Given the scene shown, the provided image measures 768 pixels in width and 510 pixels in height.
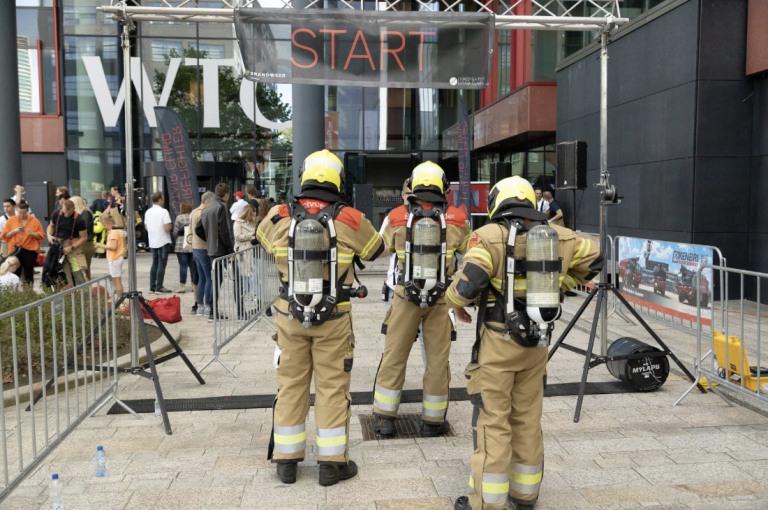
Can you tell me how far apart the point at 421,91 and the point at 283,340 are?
1930 centimetres

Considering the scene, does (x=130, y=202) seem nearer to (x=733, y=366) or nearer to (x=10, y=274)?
(x=10, y=274)

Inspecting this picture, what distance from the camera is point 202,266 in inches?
411

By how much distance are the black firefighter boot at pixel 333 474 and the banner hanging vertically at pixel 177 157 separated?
9.18 m

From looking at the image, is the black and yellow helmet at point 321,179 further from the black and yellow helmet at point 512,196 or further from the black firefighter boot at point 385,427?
the black firefighter boot at point 385,427

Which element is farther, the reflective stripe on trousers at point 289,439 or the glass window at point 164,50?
the glass window at point 164,50

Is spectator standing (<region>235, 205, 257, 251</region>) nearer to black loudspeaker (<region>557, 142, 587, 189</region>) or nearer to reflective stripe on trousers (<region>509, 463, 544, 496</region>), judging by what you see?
black loudspeaker (<region>557, 142, 587, 189</region>)

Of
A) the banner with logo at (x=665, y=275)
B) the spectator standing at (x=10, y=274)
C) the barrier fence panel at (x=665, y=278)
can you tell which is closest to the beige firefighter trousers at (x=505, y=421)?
the barrier fence panel at (x=665, y=278)

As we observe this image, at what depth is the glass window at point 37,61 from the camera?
23828 millimetres

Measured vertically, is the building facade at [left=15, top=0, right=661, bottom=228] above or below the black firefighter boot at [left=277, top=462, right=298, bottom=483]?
above

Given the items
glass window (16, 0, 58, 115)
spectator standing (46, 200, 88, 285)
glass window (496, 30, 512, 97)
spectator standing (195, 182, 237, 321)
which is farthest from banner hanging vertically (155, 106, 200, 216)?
glass window (16, 0, 58, 115)

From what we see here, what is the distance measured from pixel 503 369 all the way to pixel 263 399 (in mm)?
3079

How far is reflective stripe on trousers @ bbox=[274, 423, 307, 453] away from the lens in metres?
4.34

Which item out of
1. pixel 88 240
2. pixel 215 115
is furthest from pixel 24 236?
pixel 215 115

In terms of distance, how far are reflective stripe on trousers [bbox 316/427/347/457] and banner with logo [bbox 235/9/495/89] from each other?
12.3ft
